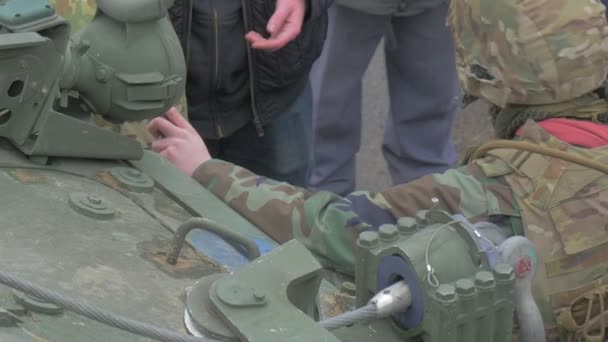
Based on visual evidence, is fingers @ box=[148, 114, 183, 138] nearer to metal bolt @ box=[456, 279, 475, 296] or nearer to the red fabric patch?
the red fabric patch

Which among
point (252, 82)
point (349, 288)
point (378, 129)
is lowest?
point (378, 129)

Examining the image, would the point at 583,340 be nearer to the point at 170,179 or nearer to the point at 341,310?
the point at 341,310

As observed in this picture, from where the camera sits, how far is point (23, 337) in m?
2.03

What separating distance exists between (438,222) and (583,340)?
59 centimetres

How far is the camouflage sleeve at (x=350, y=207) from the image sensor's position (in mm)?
2926

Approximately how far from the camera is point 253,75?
12.6 feet

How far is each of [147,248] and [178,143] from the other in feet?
2.37

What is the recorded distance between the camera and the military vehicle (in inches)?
85.8

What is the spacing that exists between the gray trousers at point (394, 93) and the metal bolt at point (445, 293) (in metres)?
2.81

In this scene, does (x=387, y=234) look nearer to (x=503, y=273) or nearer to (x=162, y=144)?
(x=503, y=273)

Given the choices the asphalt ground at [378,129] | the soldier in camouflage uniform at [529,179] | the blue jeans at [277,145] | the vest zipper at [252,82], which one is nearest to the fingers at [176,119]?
the soldier in camouflage uniform at [529,179]

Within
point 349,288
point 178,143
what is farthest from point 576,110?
point 178,143

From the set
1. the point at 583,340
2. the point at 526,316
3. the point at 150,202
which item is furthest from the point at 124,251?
the point at 583,340

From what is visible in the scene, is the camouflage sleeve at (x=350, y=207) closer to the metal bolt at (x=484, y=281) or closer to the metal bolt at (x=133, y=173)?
the metal bolt at (x=133, y=173)
